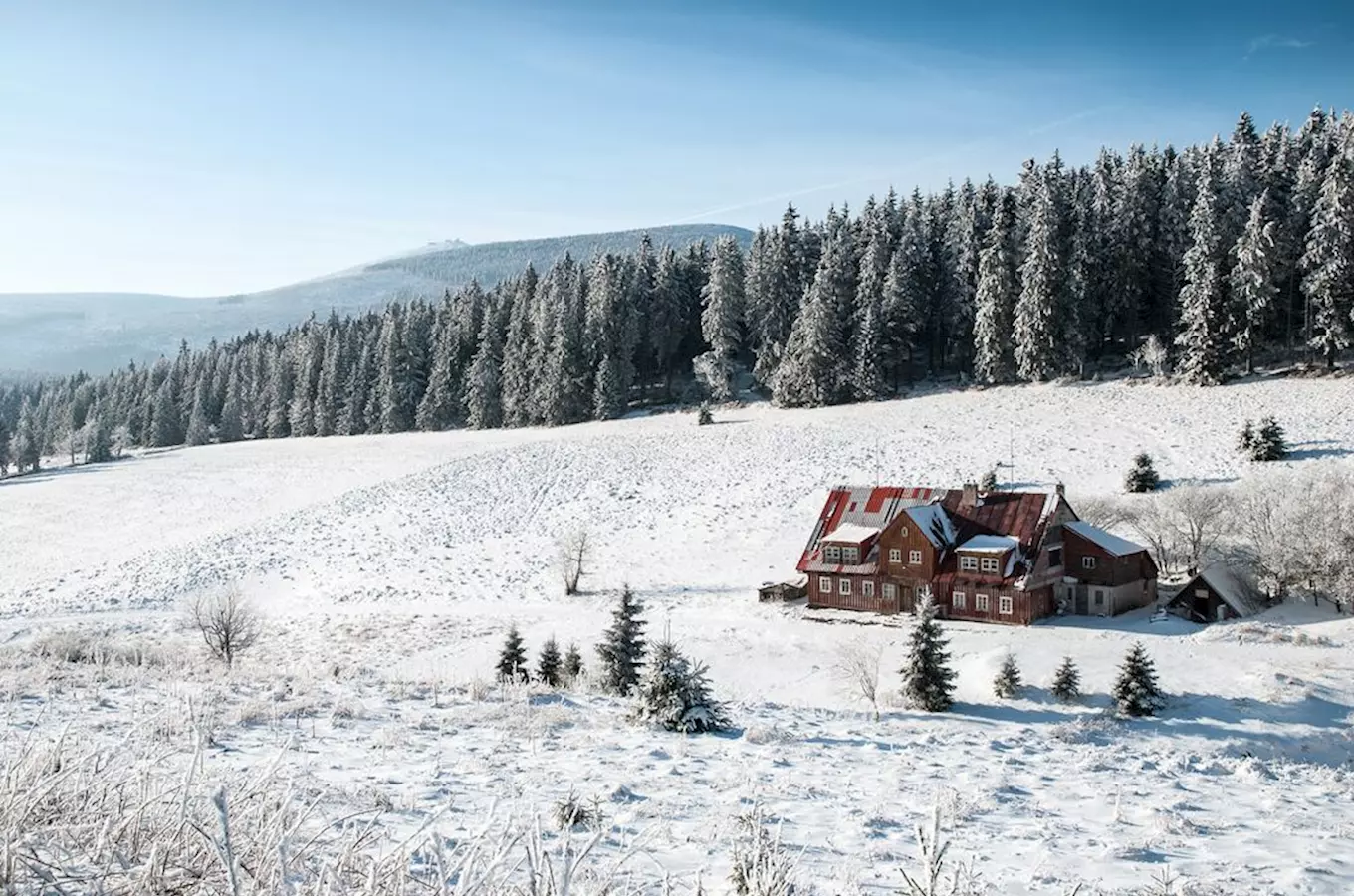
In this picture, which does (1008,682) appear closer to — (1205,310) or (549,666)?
(549,666)

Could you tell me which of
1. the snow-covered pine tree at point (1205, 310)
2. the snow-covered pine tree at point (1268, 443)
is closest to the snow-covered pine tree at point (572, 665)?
the snow-covered pine tree at point (1268, 443)

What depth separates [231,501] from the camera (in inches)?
2354

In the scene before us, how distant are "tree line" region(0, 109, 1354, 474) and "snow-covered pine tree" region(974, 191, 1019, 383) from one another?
0.48 ft

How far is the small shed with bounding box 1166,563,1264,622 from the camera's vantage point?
3109 cm

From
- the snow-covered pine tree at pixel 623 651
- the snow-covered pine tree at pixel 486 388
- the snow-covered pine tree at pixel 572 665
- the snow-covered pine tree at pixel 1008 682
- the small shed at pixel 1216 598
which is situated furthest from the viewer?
the snow-covered pine tree at pixel 486 388

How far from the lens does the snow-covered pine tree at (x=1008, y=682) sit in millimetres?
23688

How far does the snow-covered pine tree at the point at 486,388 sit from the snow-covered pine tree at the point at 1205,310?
179 ft

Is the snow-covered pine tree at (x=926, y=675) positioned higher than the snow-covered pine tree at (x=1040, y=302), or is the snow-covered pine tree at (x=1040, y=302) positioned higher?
the snow-covered pine tree at (x=1040, y=302)

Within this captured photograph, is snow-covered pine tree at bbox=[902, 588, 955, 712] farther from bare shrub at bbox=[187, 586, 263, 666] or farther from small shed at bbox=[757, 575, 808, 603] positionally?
bare shrub at bbox=[187, 586, 263, 666]

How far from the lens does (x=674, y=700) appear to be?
49.3 ft

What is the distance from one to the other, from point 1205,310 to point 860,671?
45822mm

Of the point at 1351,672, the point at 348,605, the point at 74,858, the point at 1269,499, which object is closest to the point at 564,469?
the point at 348,605

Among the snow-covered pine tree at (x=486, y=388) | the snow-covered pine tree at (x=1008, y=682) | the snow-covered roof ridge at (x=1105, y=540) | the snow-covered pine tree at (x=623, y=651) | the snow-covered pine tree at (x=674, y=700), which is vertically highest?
the snow-covered pine tree at (x=486, y=388)

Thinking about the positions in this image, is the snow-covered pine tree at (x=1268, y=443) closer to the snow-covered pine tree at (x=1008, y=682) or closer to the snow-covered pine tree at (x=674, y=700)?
the snow-covered pine tree at (x=1008, y=682)
